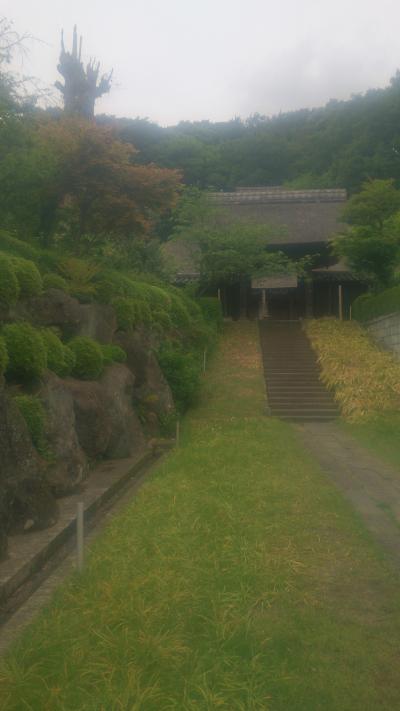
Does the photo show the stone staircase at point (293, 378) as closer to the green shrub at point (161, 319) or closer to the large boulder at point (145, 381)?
the green shrub at point (161, 319)

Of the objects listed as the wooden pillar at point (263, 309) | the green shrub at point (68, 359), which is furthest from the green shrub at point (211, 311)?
the green shrub at point (68, 359)

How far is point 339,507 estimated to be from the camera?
7.89m

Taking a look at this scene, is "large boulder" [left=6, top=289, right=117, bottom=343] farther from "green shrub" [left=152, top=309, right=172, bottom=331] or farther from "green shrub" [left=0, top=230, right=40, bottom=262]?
"green shrub" [left=152, top=309, right=172, bottom=331]

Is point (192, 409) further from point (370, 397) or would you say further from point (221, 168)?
point (221, 168)

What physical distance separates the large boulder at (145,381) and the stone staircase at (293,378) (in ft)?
11.7

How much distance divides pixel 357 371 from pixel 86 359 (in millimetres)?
10019

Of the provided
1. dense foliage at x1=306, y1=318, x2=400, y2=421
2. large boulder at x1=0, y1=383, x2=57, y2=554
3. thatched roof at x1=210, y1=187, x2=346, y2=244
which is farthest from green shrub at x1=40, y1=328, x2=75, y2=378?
thatched roof at x1=210, y1=187, x2=346, y2=244

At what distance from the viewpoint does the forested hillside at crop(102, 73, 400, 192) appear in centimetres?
4144

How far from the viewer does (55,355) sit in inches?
375

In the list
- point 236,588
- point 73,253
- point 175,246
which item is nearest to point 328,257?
point 175,246

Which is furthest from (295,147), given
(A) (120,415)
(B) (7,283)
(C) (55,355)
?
(B) (7,283)

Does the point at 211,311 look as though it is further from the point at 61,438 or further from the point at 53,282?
the point at 61,438

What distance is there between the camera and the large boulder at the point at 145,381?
13.2m

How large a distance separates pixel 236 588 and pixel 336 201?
32444 mm
